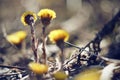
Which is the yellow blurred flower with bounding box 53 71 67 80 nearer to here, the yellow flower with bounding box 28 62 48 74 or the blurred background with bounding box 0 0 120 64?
the yellow flower with bounding box 28 62 48 74

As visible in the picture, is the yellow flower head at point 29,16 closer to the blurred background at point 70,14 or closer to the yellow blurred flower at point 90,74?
the yellow blurred flower at point 90,74

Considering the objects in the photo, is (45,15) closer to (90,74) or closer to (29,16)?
(29,16)

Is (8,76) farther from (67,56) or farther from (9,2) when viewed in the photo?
(9,2)

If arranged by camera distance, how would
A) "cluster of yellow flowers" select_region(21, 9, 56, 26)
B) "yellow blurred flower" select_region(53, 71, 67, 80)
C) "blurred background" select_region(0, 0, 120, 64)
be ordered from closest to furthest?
"yellow blurred flower" select_region(53, 71, 67, 80) → "cluster of yellow flowers" select_region(21, 9, 56, 26) → "blurred background" select_region(0, 0, 120, 64)

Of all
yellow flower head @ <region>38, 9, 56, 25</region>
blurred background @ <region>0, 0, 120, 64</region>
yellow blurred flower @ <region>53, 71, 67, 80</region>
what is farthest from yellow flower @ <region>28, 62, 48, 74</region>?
blurred background @ <region>0, 0, 120, 64</region>

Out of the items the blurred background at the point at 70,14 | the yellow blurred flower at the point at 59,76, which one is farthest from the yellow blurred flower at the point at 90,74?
the blurred background at the point at 70,14

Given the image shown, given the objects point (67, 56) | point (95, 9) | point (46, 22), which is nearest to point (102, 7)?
point (95, 9)
